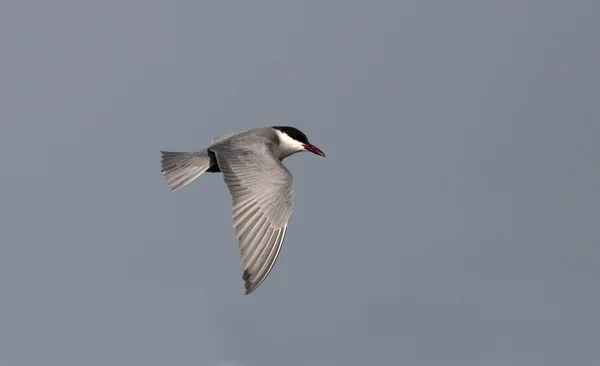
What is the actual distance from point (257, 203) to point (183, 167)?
2.23 metres

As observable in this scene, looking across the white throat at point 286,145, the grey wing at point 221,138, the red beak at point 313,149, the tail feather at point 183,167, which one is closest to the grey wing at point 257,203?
the tail feather at point 183,167

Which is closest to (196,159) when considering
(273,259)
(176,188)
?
(176,188)

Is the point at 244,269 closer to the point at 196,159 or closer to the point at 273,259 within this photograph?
the point at 273,259

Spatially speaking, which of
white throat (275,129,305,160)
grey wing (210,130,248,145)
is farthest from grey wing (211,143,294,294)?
white throat (275,129,305,160)

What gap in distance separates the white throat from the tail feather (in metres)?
1.54

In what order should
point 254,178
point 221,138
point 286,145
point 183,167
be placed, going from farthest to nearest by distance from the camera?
point 286,145 → point 221,138 → point 183,167 → point 254,178

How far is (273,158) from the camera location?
13328 millimetres

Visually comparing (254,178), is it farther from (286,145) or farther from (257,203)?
(286,145)

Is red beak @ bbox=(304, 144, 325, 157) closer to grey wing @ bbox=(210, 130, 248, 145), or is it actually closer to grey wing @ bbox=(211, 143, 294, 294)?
grey wing @ bbox=(210, 130, 248, 145)

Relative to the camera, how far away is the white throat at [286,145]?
15.2 meters

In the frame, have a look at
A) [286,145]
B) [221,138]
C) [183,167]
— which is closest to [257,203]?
[183,167]

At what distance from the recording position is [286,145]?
601 inches

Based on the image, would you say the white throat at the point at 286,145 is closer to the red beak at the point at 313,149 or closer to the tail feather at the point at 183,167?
the red beak at the point at 313,149

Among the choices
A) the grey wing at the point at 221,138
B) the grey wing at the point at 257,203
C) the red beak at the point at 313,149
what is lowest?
the grey wing at the point at 257,203
